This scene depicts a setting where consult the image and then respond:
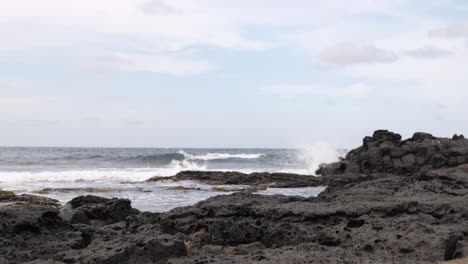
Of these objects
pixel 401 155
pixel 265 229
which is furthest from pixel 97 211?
pixel 401 155

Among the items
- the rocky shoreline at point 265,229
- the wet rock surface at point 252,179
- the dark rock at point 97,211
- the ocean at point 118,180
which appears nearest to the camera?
the rocky shoreline at point 265,229

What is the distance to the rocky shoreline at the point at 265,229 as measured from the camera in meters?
6.03

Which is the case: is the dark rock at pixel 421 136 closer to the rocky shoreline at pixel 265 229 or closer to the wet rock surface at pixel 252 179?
→ the wet rock surface at pixel 252 179

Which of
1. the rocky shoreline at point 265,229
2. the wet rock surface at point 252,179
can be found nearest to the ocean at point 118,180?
the wet rock surface at point 252,179

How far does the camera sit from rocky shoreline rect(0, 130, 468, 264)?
19.8 ft

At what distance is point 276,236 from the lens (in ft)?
23.6

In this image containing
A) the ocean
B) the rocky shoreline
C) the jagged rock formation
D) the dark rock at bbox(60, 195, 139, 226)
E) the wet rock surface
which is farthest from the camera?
the jagged rock formation

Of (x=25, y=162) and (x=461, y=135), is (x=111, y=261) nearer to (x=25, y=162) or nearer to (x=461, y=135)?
(x=461, y=135)

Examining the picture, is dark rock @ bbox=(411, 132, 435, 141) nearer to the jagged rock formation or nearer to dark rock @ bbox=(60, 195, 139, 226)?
the jagged rock formation

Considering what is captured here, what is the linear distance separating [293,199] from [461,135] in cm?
2427

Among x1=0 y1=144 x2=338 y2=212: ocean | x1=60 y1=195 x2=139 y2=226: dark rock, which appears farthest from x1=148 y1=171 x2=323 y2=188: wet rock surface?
x1=60 y1=195 x2=139 y2=226: dark rock

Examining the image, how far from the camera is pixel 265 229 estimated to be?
7.33 m

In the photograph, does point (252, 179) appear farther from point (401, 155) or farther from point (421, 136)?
point (421, 136)

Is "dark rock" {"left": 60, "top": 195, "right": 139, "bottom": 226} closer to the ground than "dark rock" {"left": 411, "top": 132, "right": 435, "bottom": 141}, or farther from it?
closer to the ground
